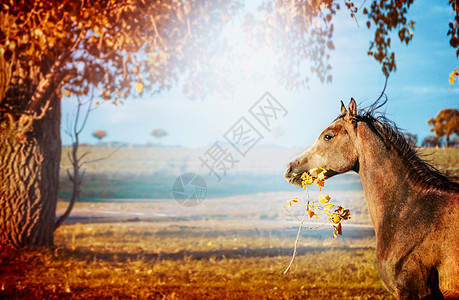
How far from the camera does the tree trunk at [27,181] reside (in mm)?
6910

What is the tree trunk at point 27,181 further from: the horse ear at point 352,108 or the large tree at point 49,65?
the horse ear at point 352,108

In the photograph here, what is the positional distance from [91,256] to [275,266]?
3639 mm

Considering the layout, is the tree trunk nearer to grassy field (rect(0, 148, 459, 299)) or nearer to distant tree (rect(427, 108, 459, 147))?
grassy field (rect(0, 148, 459, 299))

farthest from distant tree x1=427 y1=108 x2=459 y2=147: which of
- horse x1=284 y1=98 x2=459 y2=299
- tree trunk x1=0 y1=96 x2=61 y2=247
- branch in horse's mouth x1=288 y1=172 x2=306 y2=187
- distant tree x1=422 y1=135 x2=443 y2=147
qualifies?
tree trunk x1=0 y1=96 x2=61 y2=247

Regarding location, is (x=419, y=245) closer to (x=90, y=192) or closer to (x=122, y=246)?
(x=122, y=246)

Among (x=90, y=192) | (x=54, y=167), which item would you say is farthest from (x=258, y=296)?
(x=90, y=192)

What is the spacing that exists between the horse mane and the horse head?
100 mm

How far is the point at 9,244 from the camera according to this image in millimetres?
6863

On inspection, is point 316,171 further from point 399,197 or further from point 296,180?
point 399,197

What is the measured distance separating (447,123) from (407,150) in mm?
2522

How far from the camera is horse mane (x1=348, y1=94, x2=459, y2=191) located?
267 cm

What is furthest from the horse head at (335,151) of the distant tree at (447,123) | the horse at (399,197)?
the distant tree at (447,123)

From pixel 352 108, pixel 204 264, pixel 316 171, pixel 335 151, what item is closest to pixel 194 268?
pixel 204 264

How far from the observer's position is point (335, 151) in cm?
290
